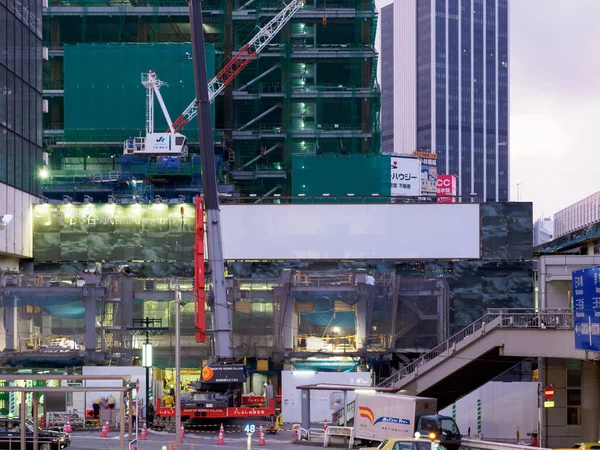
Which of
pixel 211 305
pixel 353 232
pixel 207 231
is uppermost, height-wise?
pixel 353 232

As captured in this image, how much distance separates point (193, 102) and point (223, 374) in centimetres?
4708

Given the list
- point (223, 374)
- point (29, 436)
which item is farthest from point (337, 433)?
point (29, 436)

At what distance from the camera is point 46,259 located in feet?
285

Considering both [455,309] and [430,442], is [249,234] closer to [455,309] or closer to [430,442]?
[455,309]

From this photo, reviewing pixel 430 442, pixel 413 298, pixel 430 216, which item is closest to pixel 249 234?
pixel 430 216

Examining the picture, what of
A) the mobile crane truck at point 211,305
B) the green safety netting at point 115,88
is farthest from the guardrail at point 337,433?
the green safety netting at point 115,88

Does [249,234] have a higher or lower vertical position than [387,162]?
lower

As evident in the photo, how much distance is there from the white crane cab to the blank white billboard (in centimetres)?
1421

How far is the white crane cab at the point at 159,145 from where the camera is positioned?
327 ft

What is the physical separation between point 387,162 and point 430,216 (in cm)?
1679

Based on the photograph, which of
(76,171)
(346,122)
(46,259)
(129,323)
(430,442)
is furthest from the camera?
(346,122)

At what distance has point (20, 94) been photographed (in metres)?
77.0

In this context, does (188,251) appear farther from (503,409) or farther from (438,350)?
(503,409)

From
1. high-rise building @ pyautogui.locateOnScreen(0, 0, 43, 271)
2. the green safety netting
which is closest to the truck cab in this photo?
high-rise building @ pyautogui.locateOnScreen(0, 0, 43, 271)
